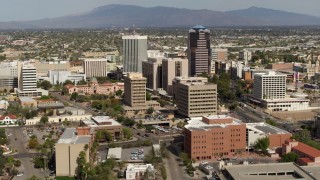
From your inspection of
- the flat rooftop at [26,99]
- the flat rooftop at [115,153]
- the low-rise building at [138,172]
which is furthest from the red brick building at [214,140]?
the flat rooftop at [26,99]

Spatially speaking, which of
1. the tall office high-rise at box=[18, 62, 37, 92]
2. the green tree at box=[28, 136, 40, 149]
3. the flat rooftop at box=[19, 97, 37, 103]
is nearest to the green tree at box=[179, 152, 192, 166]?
the green tree at box=[28, 136, 40, 149]

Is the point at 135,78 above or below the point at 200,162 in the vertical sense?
above

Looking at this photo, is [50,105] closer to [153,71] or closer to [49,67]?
[153,71]

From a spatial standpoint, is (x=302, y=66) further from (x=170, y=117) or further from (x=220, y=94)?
(x=170, y=117)

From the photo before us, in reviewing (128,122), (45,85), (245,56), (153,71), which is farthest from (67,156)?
(245,56)

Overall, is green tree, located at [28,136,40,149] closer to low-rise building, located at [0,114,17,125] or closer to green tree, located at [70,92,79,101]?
low-rise building, located at [0,114,17,125]

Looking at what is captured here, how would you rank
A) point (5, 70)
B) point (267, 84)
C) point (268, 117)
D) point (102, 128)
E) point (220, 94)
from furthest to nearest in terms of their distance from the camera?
point (5, 70), point (220, 94), point (267, 84), point (268, 117), point (102, 128)

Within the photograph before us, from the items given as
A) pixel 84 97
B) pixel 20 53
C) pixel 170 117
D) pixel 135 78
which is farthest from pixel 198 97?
pixel 20 53
